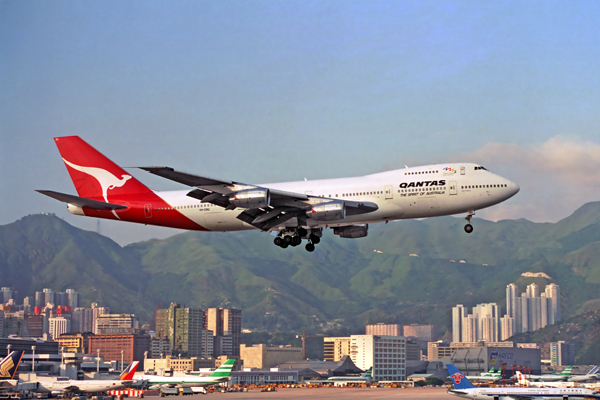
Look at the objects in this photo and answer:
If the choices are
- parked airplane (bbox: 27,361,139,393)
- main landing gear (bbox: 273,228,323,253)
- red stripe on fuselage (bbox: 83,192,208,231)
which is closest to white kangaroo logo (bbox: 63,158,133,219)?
red stripe on fuselage (bbox: 83,192,208,231)

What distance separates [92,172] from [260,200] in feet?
58.4

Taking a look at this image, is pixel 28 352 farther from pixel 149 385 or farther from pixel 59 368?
pixel 149 385

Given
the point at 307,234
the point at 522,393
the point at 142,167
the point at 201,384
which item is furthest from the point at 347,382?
the point at 142,167

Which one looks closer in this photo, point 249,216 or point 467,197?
point 467,197

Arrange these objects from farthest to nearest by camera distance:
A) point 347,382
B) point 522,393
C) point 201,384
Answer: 1. point 347,382
2. point 201,384
3. point 522,393

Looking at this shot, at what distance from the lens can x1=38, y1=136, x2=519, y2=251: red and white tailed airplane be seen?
4875cm

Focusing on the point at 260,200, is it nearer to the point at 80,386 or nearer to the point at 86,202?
the point at 86,202

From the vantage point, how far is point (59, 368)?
125m

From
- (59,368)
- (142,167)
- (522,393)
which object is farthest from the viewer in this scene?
(59,368)

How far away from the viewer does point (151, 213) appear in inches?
2165

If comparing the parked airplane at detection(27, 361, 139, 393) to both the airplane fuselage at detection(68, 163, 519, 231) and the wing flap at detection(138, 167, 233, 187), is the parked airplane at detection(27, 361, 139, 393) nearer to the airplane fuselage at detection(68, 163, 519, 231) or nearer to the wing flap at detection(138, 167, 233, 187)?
the airplane fuselage at detection(68, 163, 519, 231)

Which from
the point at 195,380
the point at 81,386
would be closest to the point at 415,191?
the point at 81,386

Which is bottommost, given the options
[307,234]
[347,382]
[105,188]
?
[347,382]

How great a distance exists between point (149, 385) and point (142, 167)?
2918 inches
